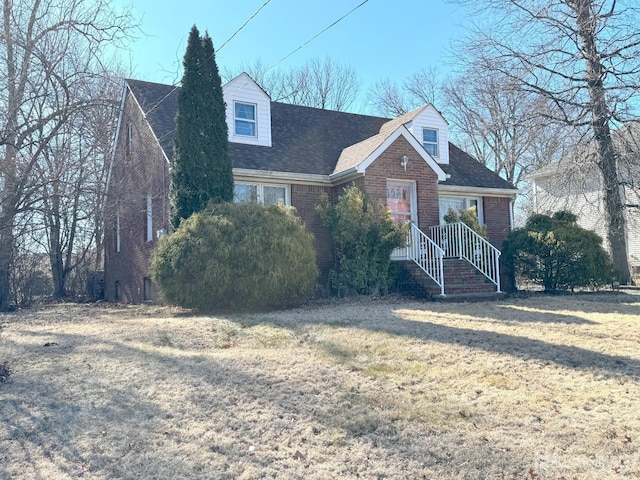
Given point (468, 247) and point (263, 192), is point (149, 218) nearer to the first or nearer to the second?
point (263, 192)

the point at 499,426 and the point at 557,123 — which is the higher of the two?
the point at 557,123

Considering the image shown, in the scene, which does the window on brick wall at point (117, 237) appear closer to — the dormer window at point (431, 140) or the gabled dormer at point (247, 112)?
the gabled dormer at point (247, 112)

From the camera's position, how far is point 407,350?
21.9ft

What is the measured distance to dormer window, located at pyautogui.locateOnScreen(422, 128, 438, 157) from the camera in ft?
58.4

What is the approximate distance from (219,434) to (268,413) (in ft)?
1.71

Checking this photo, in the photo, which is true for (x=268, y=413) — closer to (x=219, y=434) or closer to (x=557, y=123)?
(x=219, y=434)

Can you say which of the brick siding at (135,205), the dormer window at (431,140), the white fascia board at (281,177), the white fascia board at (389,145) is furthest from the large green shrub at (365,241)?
the dormer window at (431,140)

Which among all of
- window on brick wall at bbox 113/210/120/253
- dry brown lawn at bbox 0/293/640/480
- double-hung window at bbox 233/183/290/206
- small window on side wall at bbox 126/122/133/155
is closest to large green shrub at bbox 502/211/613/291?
dry brown lawn at bbox 0/293/640/480

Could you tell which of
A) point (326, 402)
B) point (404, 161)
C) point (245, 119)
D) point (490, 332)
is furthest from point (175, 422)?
point (245, 119)

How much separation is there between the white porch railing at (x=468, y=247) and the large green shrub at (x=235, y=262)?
467 cm

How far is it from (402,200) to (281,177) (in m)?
3.35

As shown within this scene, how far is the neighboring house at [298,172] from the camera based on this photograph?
14.0m

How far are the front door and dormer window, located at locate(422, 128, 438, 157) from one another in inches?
145

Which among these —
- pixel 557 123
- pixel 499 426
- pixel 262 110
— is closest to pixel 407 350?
pixel 499 426
